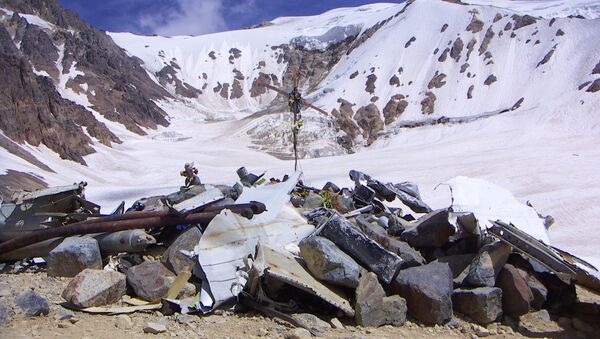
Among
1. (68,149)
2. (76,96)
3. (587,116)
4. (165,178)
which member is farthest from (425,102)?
(76,96)

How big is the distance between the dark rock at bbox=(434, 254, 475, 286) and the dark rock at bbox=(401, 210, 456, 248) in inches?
10.4

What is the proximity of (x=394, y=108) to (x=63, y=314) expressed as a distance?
1679 inches

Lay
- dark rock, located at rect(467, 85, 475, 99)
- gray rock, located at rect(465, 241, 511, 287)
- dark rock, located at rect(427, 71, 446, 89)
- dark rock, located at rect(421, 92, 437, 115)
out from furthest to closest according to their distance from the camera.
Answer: dark rock, located at rect(427, 71, 446, 89) → dark rock, located at rect(421, 92, 437, 115) → dark rock, located at rect(467, 85, 475, 99) → gray rock, located at rect(465, 241, 511, 287)

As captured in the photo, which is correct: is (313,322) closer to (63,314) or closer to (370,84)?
(63,314)

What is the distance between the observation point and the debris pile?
4.72 meters

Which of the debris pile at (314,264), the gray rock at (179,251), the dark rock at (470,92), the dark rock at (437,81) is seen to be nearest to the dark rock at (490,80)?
the dark rock at (470,92)

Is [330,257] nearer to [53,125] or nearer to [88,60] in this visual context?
[53,125]

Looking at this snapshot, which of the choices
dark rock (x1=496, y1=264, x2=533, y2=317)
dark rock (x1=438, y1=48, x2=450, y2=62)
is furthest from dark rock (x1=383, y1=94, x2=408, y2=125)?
dark rock (x1=496, y1=264, x2=533, y2=317)

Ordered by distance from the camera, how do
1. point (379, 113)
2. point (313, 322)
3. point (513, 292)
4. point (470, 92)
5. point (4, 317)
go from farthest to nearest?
1. point (379, 113)
2. point (470, 92)
3. point (513, 292)
4. point (313, 322)
5. point (4, 317)

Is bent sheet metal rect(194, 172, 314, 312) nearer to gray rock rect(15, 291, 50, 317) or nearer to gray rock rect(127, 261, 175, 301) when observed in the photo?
gray rock rect(127, 261, 175, 301)

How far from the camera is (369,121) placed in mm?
44531

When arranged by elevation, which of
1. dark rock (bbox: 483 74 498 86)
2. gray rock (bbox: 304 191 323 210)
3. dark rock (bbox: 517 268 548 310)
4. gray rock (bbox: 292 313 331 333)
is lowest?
dark rock (bbox: 517 268 548 310)

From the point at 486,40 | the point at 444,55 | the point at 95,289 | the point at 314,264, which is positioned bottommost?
the point at 95,289

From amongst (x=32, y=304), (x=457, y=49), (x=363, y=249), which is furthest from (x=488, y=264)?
(x=457, y=49)
